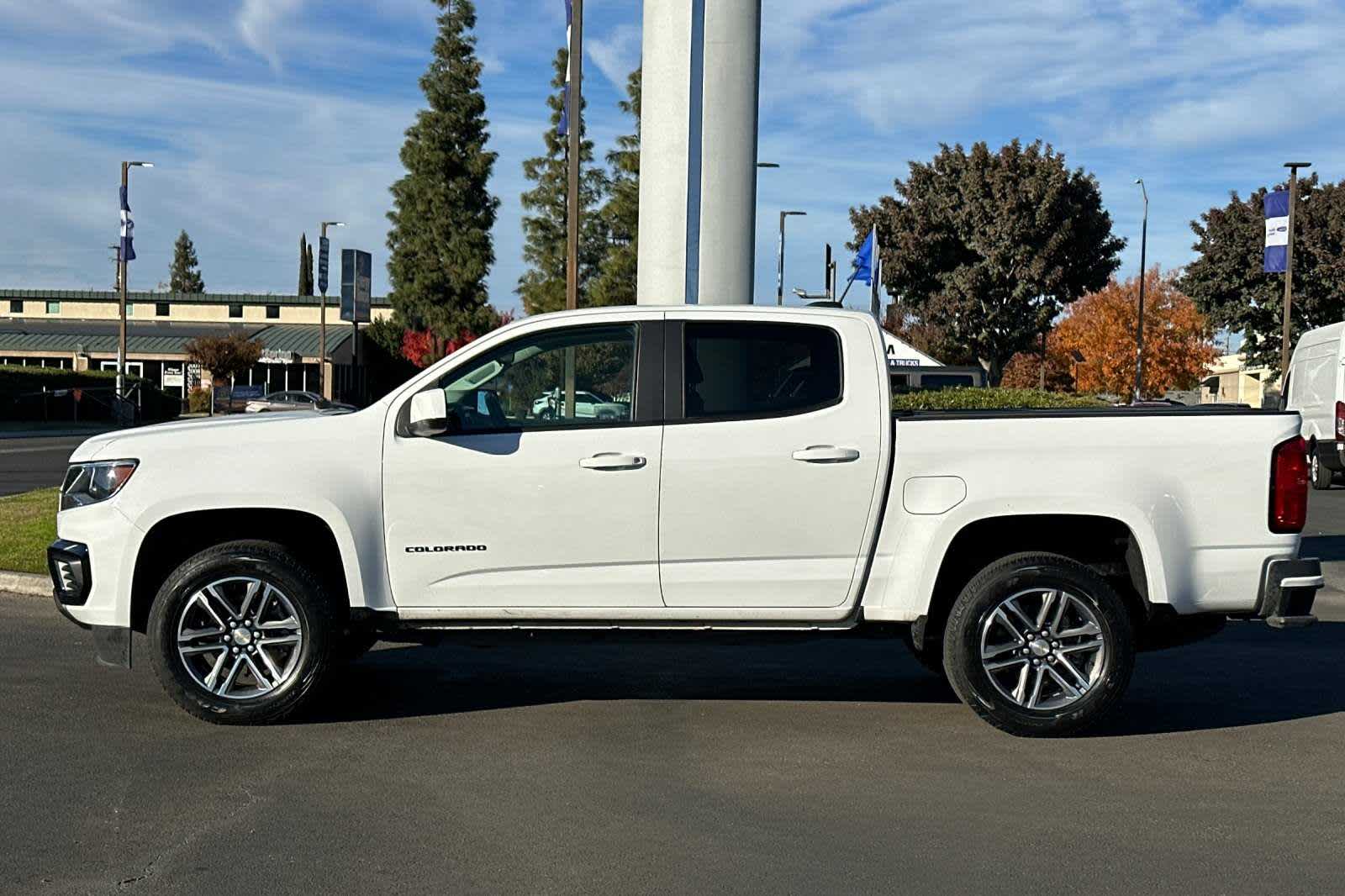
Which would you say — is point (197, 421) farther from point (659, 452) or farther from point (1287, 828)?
point (1287, 828)

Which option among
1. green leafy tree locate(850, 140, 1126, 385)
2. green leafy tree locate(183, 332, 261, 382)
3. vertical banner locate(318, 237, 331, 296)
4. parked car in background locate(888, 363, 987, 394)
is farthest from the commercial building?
parked car in background locate(888, 363, 987, 394)

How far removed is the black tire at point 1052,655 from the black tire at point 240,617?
2.90 metres

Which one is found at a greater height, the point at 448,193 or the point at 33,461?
the point at 448,193

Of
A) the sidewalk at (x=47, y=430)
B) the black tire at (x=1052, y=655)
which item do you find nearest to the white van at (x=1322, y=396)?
the black tire at (x=1052, y=655)

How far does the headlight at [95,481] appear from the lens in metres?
6.77

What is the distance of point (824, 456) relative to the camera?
263 inches

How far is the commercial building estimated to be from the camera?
7112cm

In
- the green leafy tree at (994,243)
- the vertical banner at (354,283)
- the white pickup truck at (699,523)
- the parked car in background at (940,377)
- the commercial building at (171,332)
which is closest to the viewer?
the white pickup truck at (699,523)

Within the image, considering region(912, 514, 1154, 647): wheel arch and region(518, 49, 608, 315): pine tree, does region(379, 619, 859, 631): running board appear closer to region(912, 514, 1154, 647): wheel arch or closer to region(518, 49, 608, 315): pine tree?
region(912, 514, 1154, 647): wheel arch

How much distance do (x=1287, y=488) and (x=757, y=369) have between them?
8.03 feet

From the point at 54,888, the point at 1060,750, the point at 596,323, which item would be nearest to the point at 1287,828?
the point at 1060,750

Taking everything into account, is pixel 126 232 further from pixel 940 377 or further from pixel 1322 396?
pixel 1322 396

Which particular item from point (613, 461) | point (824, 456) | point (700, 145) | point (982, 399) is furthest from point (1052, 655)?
point (982, 399)

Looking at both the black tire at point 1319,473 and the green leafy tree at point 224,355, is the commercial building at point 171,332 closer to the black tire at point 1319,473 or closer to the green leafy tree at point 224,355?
the green leafy tree at point 224,355
